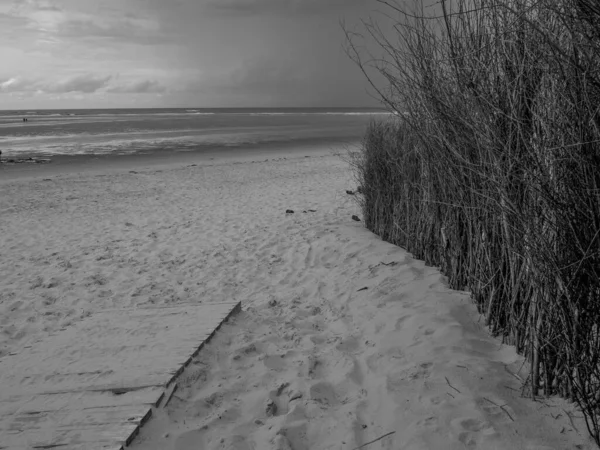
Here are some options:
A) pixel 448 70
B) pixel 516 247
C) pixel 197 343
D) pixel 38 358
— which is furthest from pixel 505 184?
pixel 38 358

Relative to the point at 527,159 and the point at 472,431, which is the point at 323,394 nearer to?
the point at 472,431

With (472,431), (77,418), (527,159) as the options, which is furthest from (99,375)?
(527,159)

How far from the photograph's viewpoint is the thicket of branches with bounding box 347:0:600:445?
1751 mm

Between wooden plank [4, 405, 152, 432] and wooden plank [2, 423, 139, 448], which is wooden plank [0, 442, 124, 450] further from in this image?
wooden plank [4, 405, 152, 432]

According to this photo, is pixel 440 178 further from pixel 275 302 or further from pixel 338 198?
pixel 338 198

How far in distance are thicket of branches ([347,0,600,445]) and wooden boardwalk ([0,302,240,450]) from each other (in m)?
1.97

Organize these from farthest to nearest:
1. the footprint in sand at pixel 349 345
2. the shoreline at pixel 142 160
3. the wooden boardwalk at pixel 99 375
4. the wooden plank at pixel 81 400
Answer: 1. the shoreline at pixel 142 160
2. the footprint in sand at pixel 349 345
3. the wooden plank at pixel 81 400
4. the wooden boardwalk at pixel 99 375

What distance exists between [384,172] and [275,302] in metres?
2.32

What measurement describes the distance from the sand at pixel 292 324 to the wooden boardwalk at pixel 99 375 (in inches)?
5.4

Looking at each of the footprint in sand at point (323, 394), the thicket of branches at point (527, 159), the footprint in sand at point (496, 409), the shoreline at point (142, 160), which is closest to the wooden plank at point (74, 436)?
the footprint in sand at point (323, 394)

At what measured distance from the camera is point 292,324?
11.6ft

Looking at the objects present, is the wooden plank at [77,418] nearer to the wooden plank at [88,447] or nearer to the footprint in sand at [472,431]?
the wooden plank at [88,447]

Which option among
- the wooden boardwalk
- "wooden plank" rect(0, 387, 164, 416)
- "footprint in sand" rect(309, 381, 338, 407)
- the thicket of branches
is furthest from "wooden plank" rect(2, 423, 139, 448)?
the thicket of branches

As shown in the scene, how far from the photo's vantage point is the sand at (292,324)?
7.04 feet
